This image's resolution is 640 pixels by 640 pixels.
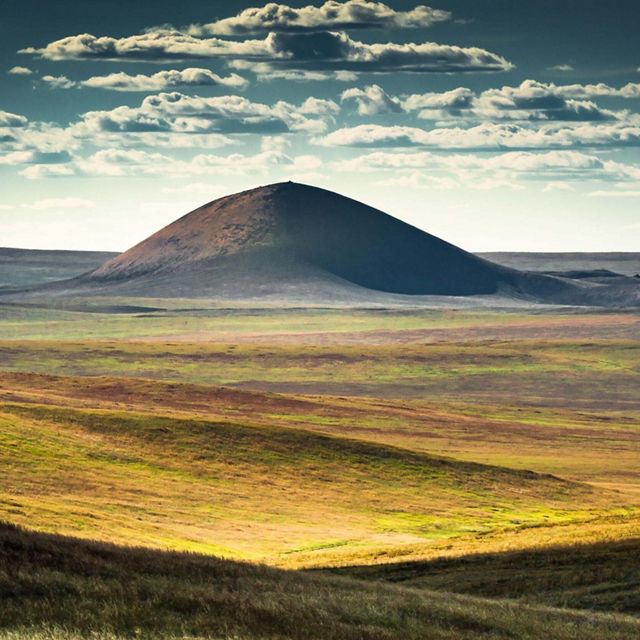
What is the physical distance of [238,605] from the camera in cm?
2345

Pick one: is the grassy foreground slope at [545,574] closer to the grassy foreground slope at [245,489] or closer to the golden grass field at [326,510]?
the golden grass field at [326,510]

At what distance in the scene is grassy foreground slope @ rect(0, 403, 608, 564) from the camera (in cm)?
5962

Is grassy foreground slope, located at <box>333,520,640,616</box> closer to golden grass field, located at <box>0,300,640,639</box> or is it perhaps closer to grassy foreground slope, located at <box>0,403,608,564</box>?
golden grass field, located at <box>0,300,640,639</box>

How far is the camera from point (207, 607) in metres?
23.2

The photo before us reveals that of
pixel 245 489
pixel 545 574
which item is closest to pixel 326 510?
pixel 245 489

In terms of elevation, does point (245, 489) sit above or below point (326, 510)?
above

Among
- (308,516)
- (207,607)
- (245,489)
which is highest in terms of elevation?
(207,607)

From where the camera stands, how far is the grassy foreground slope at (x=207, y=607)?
2136 cm

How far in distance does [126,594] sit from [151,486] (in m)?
51.7

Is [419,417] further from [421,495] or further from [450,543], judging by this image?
[450,543]

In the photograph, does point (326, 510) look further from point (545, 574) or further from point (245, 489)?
point (545, 574)

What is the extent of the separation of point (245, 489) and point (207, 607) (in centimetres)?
5609

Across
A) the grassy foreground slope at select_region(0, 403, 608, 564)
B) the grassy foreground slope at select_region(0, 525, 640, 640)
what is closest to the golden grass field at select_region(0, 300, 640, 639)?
the grassy foreground slope at select_region(0, 525, 640, 640)

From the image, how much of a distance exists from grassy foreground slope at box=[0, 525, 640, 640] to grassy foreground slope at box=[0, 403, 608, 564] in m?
22.4
